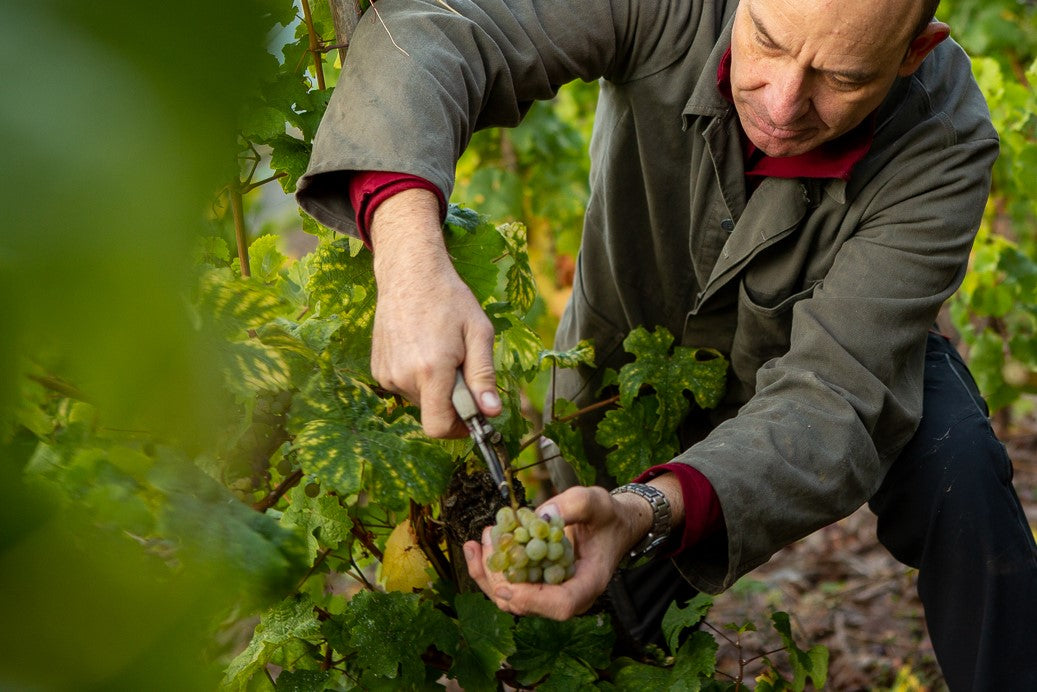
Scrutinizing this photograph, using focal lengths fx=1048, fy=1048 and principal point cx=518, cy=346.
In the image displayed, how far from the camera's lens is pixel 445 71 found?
1.62 metres

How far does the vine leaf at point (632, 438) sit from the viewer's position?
192 centimetres

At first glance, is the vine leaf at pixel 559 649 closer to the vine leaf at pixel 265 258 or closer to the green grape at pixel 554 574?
the green grape at pixel 554 574

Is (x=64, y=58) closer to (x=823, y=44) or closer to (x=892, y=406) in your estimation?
(x=823, y=44)

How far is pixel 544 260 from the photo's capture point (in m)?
3.99

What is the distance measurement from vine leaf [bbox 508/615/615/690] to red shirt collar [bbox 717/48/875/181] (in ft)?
2.85

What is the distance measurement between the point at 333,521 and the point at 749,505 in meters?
0.64

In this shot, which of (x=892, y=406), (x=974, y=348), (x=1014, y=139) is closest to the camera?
(x=892, y=406)

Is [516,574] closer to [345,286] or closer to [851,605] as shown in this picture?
[345,286]

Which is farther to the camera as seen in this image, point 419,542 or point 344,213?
point 419,542

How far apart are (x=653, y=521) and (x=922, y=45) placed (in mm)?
952

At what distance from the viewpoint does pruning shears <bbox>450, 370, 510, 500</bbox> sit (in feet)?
4.34

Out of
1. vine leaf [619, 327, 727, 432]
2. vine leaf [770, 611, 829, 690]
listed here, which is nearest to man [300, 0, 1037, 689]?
vine leaf [619, 327, 727, 432]

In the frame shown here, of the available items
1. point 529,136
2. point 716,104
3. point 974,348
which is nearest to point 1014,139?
point 974,348

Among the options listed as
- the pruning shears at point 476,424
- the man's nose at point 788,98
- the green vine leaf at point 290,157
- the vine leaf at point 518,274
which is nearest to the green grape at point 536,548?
the pruning shears at point 476,424
